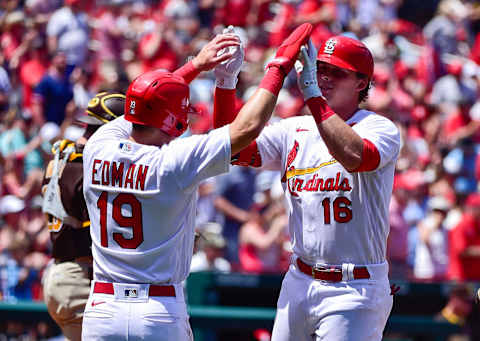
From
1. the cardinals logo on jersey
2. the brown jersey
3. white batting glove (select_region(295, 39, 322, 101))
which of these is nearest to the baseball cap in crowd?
the brown jersey

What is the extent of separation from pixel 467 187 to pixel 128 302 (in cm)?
645

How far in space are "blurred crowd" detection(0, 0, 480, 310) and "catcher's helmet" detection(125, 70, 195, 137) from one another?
401 cm

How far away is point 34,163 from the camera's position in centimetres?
1109

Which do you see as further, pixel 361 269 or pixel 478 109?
pixel 478 109

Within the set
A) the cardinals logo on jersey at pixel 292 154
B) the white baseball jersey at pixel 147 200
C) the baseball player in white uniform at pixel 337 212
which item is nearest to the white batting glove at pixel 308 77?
the baseball player in white uniform at pixel 337 212

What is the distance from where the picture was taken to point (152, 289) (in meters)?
4.20

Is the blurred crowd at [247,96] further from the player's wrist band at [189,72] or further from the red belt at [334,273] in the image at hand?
the red belt at [334,273]

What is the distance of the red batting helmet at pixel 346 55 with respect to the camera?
468 centimetres

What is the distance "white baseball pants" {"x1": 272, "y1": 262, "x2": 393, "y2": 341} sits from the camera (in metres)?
4.44

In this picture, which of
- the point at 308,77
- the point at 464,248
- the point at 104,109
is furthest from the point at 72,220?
the point at 464,248

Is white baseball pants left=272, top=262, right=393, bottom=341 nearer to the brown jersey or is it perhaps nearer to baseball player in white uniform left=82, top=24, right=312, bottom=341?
baseball player in white uniform left=82, top=24, right=312, bottom=341

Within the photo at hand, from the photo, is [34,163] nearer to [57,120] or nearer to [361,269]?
[57,120]

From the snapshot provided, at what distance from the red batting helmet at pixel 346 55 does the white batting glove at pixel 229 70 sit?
448 millimetres

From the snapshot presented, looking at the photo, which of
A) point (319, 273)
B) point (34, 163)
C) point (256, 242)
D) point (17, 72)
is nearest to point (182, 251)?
point (319, 273)
